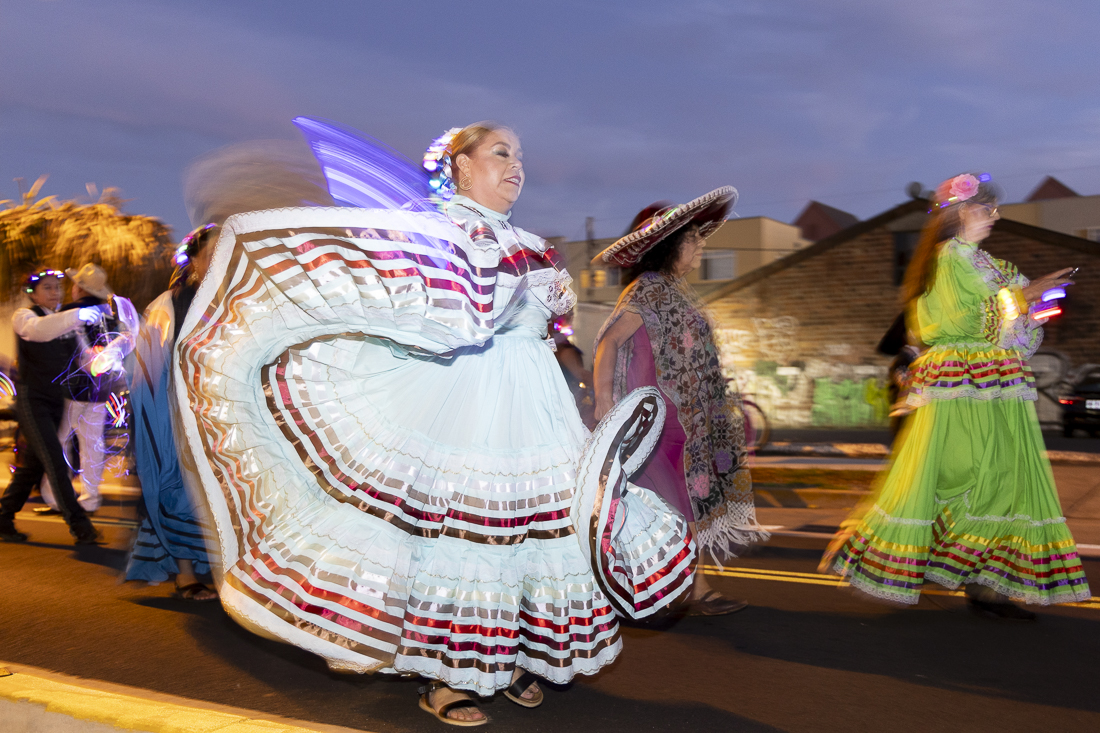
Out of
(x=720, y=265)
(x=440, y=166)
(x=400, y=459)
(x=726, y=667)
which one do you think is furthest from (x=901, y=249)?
(x=400, y=459)

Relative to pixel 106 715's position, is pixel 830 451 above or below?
below

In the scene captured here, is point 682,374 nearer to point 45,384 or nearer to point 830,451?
point 45,384

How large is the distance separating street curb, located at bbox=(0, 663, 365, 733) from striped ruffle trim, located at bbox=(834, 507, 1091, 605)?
2.74 m

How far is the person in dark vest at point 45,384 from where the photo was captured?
682 cm

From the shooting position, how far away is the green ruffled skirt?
4.34 metres

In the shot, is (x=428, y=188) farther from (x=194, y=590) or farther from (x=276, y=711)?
(x=194, y=590)

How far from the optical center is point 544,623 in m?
2.97

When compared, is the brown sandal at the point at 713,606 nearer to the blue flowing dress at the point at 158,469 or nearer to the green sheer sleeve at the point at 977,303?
the green sheer sleeve at the point at 977,303

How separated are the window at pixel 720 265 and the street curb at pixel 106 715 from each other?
32.1m

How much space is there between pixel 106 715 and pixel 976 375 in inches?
161

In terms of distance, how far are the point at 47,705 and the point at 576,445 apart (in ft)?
6.36

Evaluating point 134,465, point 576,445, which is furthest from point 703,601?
point 134,465

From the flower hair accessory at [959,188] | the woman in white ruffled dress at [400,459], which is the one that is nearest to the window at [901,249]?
the flower hair accessory at [959,188]

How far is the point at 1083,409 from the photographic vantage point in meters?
18.7
